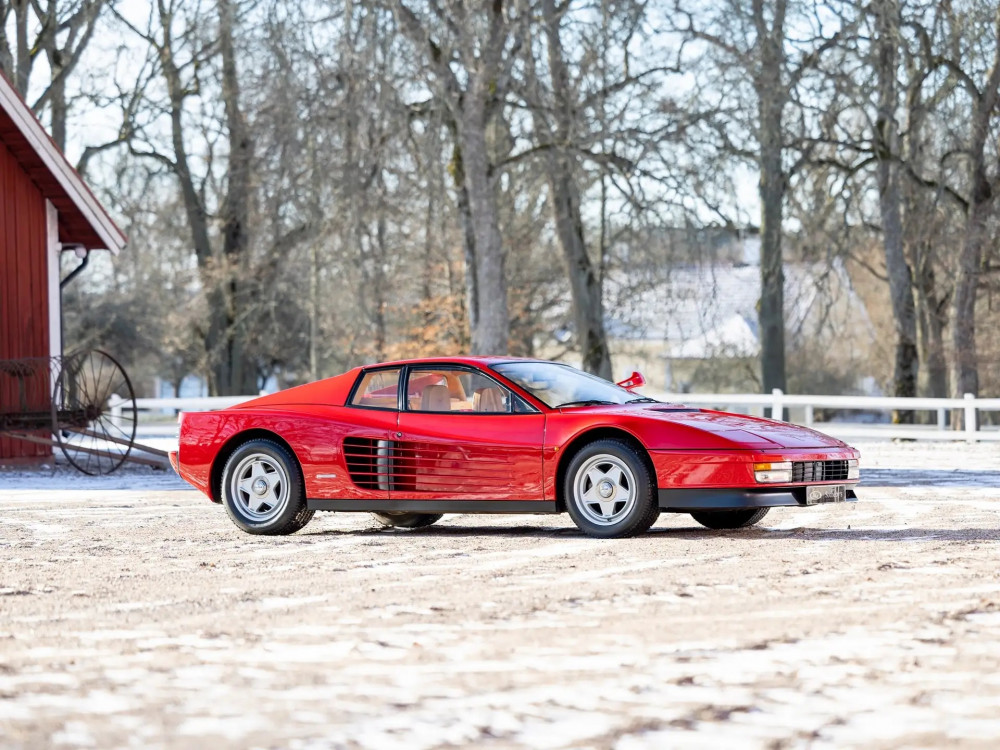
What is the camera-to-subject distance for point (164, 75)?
126 feet

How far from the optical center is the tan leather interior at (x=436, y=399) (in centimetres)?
1132

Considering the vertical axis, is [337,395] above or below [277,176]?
below

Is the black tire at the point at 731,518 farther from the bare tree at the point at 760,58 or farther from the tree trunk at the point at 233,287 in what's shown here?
the tree trunk at the point at 233,287

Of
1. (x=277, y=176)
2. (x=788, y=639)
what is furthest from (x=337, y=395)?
(x=277, y=176)

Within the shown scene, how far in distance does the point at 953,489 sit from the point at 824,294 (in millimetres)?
15917

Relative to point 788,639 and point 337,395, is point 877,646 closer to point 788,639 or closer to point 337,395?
point 788,639

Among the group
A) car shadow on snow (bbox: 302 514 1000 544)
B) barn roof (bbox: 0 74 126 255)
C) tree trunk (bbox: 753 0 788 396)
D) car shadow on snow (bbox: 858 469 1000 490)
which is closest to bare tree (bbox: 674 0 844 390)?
tree trunk (bbox: 753 0 788 396)

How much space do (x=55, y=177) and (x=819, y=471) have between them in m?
14.5

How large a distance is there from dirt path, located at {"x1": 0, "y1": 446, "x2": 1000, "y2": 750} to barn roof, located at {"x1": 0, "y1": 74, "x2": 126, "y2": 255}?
1144cm

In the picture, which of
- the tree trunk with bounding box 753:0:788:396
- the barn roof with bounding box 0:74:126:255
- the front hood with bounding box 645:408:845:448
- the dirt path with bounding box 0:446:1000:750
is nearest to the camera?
the dirt path with bounding box 0:446:1000:750

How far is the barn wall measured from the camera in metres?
21.8

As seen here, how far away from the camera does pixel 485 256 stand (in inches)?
998

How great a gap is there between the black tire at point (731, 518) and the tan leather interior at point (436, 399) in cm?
194

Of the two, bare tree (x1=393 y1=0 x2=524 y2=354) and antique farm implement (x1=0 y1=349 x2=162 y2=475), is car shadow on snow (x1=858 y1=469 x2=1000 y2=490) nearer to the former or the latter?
bare tree (x1=393 y1=0 x2=524 y2=354)
